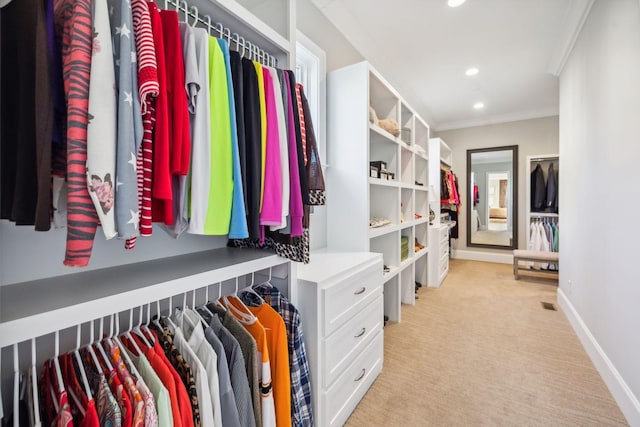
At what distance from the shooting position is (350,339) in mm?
1487

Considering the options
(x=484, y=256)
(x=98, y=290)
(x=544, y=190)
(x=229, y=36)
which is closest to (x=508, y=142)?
(x=544, y=190)

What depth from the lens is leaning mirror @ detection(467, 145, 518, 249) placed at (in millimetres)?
5059

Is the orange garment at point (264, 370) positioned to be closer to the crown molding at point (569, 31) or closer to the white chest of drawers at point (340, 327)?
the white chest of drawers at point (340, 327)

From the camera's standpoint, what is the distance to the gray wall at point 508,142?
187 inches

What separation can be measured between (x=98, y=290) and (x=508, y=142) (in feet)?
20.0

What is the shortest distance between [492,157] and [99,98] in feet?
19.6

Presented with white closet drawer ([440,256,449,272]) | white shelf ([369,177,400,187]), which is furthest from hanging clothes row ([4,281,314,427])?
white closet drawer ([440,256,449,272])

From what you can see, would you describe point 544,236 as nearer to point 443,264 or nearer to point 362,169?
point 443,264

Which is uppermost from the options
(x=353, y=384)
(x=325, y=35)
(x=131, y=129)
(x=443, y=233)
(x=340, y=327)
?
(x=325, y=35)

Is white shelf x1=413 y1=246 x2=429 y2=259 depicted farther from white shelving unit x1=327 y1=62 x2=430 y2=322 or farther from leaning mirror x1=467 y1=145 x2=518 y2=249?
leaning mirror x1=467 y1=145 x2=518 y2=249

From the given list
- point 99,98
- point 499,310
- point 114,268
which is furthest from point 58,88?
point 499,310

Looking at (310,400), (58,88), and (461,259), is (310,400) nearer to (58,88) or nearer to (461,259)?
(58,88)

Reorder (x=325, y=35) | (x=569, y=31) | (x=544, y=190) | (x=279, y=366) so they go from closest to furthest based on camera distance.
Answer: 1. (x=279, y=366)
2. (x=325, y=35)
3. (x=569, y=31)
4. (x=544, y=190)

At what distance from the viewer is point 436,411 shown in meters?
1.54
